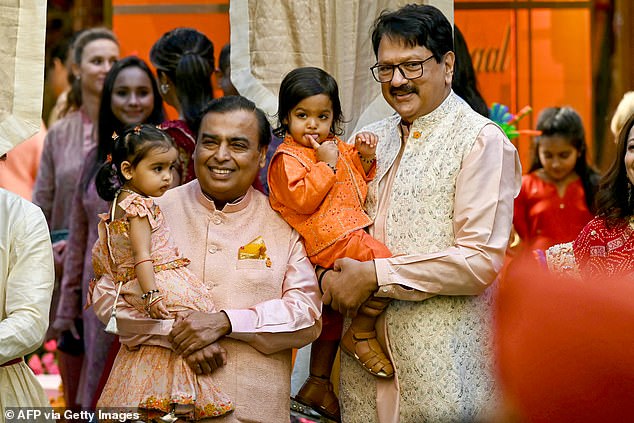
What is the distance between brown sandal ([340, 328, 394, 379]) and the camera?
12.9 ft

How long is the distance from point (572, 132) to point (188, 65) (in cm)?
256

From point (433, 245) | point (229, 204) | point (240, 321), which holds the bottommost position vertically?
point (240, 321)

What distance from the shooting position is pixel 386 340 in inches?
155

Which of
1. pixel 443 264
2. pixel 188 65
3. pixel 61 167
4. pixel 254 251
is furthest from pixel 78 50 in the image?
pixel 443 264

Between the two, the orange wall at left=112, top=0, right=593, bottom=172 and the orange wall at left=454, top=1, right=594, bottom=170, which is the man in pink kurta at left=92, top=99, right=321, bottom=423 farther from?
the orange wall at left=454, top=1, right=594, bottom=170

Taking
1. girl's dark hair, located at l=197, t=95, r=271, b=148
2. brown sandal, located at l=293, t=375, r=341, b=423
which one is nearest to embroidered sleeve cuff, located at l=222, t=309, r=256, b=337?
brown sandal, located at l=293, t=375, r=341, b=423

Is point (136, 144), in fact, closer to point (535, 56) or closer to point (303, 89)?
point (303, 89)

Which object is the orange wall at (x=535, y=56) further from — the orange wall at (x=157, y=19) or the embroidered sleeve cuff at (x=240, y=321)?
the embroidered sleeve cuff at (x=240, y=321)

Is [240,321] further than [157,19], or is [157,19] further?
[157,19]

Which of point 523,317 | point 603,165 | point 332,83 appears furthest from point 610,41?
point 523,317

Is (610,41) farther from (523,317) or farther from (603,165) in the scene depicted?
(523,317)

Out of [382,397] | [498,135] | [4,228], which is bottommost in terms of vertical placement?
[382,397]

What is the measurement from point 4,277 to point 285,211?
978 millimetres

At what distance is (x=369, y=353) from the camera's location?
393 cm
